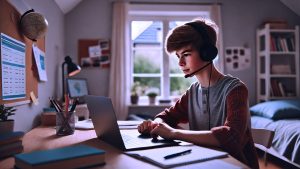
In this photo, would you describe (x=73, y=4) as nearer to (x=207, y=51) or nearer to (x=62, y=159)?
(x=207, y=51)

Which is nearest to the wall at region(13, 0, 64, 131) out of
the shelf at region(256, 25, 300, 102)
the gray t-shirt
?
the gray t-shirt

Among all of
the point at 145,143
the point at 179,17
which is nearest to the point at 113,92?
the point at 179,17

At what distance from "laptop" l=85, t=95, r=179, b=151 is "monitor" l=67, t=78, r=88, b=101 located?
6.02 feet

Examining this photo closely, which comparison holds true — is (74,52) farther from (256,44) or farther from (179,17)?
(256,44)

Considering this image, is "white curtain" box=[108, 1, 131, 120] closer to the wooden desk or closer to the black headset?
the wooden desk

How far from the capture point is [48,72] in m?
2.46

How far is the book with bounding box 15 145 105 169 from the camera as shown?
2.31ft

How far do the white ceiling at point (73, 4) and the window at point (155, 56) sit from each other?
2.65 feet

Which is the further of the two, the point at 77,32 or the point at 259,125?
the point at 77,32

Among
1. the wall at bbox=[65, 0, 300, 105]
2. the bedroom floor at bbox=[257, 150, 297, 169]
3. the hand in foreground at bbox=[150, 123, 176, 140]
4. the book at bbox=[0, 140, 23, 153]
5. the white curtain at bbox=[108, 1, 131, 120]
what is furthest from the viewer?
the wall at bbox=[65, 0, 300, 105]

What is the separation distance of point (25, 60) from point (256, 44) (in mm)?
3218

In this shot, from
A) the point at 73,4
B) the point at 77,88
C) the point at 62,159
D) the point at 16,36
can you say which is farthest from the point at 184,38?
the point at 73,4

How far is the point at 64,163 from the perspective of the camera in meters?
0.73

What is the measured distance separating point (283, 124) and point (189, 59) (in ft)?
6.80
